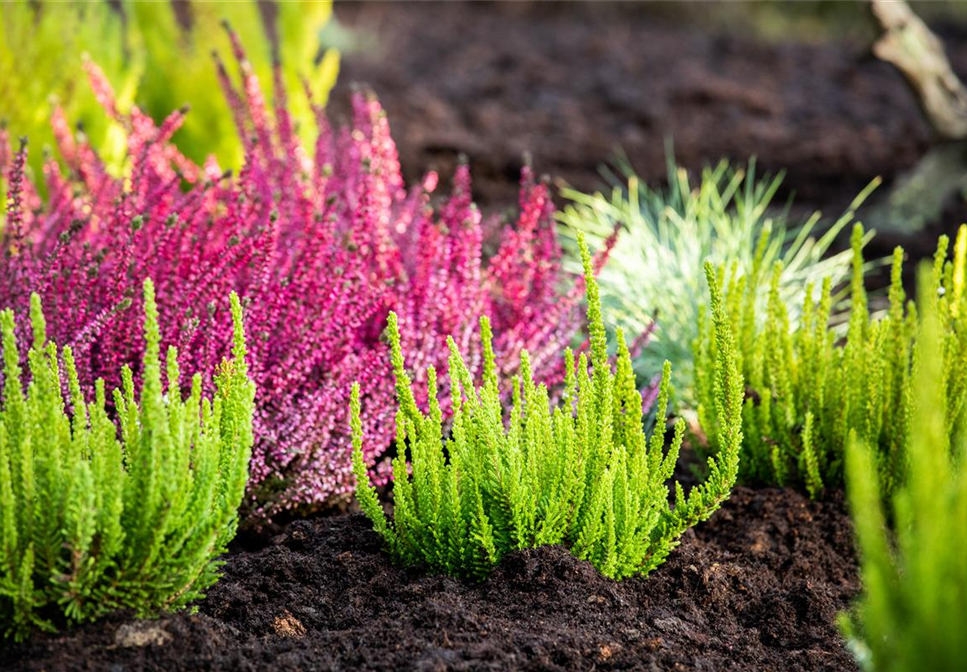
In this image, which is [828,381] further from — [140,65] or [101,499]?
[140,65]

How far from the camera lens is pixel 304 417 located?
97.4 inches

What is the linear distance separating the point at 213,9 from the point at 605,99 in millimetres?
2666

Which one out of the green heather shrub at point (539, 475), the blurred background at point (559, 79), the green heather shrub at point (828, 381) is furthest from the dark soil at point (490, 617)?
the blurred background at point (559, 79)

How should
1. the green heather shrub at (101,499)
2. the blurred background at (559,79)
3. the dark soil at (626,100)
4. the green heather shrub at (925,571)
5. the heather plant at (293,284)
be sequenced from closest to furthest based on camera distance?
1. the green heather shrub at (925,571)
2. the green heather shrub at (101,499)
3. the heather plant at (293,284)
4. the blurred background at (559,79)
5. the dark soil at (626,100)

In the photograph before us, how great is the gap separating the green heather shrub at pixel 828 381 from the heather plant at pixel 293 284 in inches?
18.5

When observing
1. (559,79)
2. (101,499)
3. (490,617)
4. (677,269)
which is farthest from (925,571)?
(559,79)

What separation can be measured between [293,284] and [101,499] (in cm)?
94

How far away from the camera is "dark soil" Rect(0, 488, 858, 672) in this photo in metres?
1.75

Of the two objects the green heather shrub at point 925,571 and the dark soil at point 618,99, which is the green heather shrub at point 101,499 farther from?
the dark soil at point 618,99

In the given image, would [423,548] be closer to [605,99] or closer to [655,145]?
[655,145]

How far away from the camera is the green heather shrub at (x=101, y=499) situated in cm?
166

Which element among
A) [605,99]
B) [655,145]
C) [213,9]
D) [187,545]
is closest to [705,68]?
[605,99]

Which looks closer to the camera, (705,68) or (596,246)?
(596,246)

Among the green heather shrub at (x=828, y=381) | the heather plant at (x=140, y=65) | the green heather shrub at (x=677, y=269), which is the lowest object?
the green heather shrub at (x=828, y=381)
